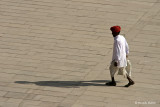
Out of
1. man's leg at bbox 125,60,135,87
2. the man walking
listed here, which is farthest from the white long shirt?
man's leg at bbox 125,60,135,87

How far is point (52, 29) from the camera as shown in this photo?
601 inches

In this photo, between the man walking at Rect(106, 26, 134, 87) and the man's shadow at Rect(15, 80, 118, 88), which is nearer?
the man walking at Rect(106, 26, 134, 87)

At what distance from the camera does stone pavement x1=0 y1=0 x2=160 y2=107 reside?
38.1ft

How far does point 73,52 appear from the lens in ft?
45.5

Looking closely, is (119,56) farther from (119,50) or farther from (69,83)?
(69,83)

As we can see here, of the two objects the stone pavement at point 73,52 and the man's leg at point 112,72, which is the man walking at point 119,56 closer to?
the man's leg at point 112,72

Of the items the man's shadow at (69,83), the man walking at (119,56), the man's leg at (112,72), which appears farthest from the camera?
the man's shadow at (69,83)

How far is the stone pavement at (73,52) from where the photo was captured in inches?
458

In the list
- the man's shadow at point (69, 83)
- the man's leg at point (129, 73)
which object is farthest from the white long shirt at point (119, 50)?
the man's shadow at point (69, 83)

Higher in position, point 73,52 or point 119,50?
point 119,50

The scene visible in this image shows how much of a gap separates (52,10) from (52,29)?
4.89ft

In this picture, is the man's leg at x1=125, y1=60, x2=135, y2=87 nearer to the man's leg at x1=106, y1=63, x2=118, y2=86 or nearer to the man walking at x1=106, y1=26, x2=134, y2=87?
the man walking at x1=106, y1=26, x2=134, y2=87

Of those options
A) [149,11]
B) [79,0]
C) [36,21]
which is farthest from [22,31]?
[149,11]

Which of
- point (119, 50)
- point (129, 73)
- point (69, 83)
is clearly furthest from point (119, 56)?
point (69, 83)
